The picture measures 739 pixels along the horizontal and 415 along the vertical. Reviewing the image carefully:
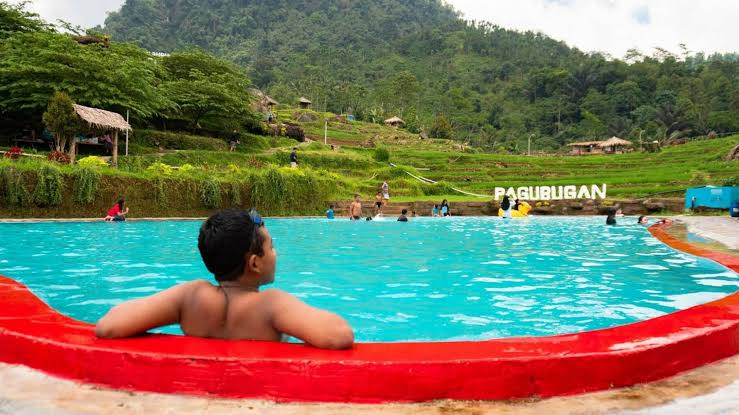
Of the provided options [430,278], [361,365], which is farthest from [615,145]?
[361,365]

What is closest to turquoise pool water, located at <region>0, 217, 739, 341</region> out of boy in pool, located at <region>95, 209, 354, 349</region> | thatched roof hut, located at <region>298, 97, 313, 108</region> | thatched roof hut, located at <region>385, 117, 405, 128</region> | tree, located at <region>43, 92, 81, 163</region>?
boy in pool, located at <region>95, 209, 354, 349</region>

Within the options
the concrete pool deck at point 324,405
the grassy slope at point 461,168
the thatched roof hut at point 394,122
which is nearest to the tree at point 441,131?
the thatched roof hut at point 394,122

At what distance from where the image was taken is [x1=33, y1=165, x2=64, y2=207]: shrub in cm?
1562

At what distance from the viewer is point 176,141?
104 ft

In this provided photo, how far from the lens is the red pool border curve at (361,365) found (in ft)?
5.68

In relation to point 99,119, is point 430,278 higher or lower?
lower

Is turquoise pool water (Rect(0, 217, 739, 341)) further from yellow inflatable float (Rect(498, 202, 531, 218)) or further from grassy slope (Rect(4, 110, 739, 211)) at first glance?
grassy slope (Rect(4, 110, 739, 211))

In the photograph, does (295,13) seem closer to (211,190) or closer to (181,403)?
(211,190)

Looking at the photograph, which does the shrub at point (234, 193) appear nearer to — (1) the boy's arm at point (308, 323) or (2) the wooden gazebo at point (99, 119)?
(2) the wooden gazebo at point (99, 119)

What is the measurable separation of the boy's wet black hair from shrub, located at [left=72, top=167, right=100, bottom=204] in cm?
1674

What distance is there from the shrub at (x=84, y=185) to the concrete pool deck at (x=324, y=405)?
54.6 ft

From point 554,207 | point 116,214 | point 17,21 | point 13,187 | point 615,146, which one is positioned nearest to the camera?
point 13,187

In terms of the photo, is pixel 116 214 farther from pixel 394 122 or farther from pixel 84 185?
pixel 394 122

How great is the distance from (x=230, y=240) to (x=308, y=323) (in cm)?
48
